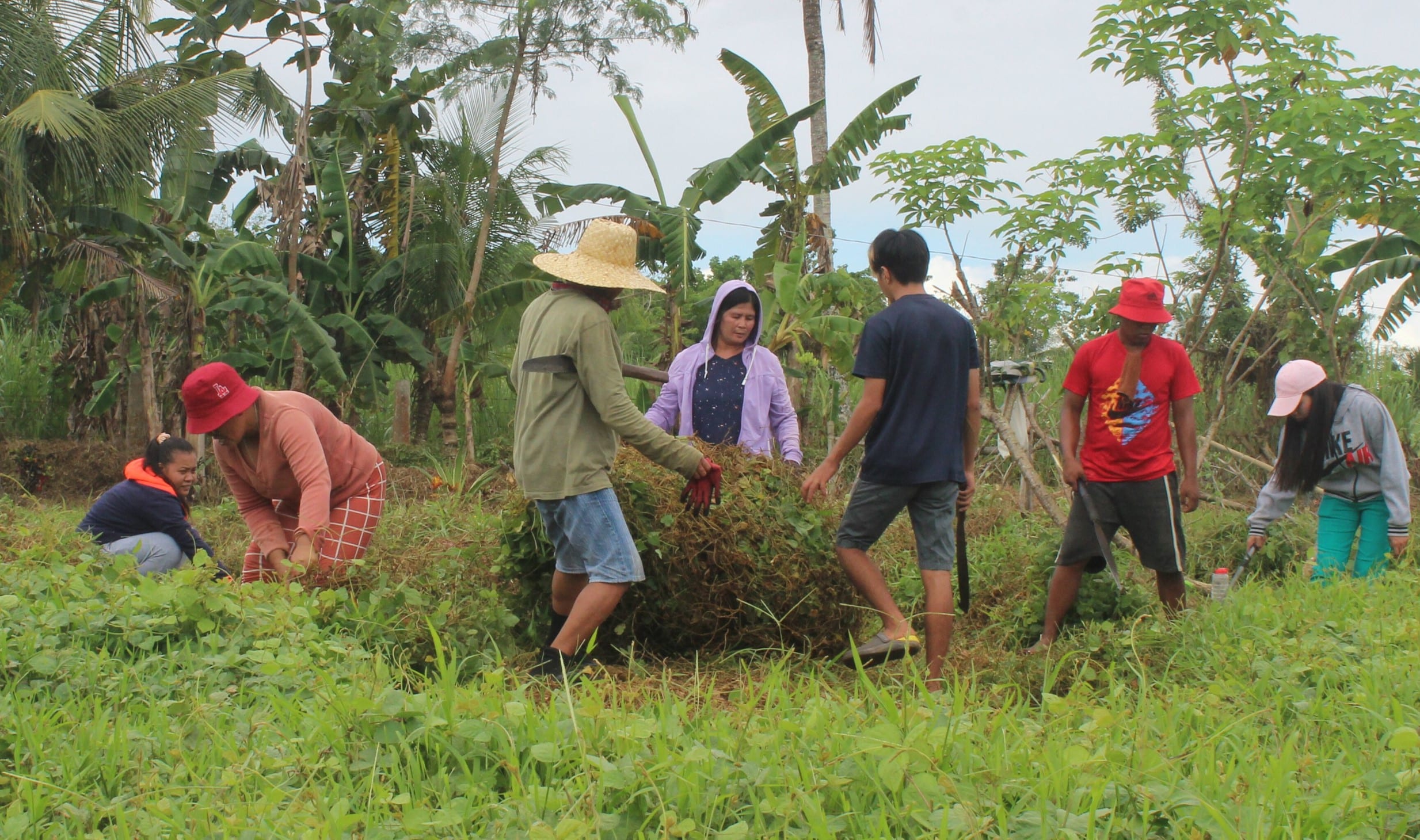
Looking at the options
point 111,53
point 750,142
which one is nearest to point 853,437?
point 750,142

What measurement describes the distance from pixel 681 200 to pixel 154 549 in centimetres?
610

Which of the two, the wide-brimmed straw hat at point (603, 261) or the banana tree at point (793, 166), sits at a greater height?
the banana tree at point (793, 166)

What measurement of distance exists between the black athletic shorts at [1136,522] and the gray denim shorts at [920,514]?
88 cm

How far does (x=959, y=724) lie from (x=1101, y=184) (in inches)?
179

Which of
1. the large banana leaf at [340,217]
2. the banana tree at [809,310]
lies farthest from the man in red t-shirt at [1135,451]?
the large banana leaf at [340,217]

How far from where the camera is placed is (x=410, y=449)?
13.7m

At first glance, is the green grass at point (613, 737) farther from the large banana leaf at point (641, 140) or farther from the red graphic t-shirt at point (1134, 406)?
the large banana leaf at point (641, 140)

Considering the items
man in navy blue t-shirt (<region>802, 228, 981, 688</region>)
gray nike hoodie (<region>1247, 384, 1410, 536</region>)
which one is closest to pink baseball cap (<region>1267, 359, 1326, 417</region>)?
gray nike hoodie (<region>1247, 384, 1410, 536</region>)

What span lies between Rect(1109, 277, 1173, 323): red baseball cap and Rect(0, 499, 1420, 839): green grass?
1.38m

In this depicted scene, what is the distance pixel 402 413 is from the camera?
14.6 metres

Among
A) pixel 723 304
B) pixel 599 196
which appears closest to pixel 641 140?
pixel 599 196

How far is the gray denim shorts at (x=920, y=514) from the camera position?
444 centimetres

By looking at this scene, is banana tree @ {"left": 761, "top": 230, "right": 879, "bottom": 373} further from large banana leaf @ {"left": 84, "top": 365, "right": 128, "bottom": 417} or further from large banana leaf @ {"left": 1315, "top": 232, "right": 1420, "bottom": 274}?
large banana leaf @ {"left": 84, "top": 365, "right": 128, "bottom": 417}

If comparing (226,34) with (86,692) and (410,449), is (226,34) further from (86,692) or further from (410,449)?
(86,692)
